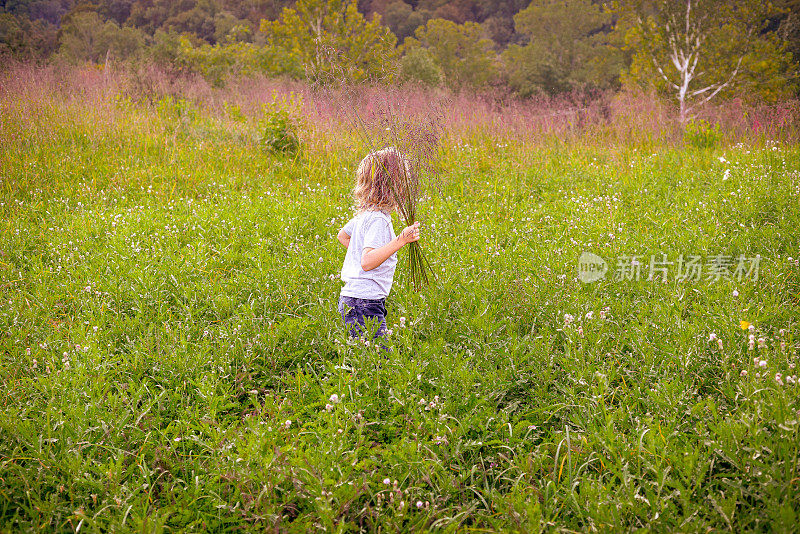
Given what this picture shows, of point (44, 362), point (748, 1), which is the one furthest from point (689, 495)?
point (748, 1)

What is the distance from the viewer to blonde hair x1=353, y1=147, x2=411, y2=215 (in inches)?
135

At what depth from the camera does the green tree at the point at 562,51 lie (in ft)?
69.5

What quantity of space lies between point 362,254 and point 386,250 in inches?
8.8

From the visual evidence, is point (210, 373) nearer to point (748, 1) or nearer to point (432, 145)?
point (432, 145)

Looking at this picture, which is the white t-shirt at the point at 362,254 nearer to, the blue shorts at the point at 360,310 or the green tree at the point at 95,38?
the blue shorts at the point at 360,310

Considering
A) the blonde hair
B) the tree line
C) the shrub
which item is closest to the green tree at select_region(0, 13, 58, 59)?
the tree line

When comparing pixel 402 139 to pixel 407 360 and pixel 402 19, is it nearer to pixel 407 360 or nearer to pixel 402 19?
pixel 407 360

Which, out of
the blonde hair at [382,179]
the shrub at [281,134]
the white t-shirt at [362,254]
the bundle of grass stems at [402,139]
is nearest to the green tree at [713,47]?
the shrub at [281,134]

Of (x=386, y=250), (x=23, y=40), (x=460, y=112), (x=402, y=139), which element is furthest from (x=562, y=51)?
(x=386, y=250)

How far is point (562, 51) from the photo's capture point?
88.9ft

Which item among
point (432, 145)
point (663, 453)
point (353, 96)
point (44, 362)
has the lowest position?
point (44, 362)

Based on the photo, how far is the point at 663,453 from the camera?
2.08 meters

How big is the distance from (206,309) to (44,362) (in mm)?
1070

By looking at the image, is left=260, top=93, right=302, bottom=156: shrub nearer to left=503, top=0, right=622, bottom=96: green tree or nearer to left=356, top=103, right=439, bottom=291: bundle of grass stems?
left=356, top=103, right=439, bottom=291: bundle of grass stems
